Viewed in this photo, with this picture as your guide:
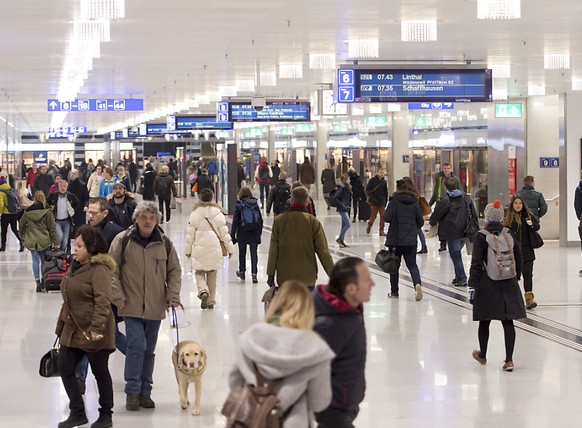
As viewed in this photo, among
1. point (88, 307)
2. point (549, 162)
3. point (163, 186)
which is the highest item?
point (549, 162)

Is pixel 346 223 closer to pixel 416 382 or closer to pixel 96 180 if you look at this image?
pixel 96 180

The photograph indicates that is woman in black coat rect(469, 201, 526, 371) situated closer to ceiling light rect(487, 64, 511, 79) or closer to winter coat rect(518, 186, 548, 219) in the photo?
winter coat rect(518, 186, 548, 219)

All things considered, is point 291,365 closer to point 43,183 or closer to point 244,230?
point 244,230

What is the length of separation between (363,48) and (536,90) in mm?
8453

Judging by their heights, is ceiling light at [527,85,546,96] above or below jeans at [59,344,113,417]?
above

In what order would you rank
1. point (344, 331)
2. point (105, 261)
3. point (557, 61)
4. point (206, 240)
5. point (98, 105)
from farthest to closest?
point (98, 105) → point (557, 61) → point (206, 240) → point (105, 261) → point (344, 331)

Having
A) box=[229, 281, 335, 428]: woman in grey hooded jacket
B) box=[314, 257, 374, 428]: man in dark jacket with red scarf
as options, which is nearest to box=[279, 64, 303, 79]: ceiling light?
box=[314, 257, 374, 428]: man in dark jacket with red scarf

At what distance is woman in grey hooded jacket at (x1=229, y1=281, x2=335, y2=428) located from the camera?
190 inches

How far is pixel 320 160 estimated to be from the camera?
45.3 metres

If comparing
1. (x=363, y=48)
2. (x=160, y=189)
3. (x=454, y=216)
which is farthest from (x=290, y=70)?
(x=160, y=189)

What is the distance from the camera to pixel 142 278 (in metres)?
8.58

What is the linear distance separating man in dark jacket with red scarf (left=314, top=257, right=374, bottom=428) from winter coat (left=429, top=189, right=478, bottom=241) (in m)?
11.0

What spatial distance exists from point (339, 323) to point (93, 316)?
2.93 metres

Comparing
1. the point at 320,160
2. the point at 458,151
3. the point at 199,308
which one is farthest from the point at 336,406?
the point at 320,160
